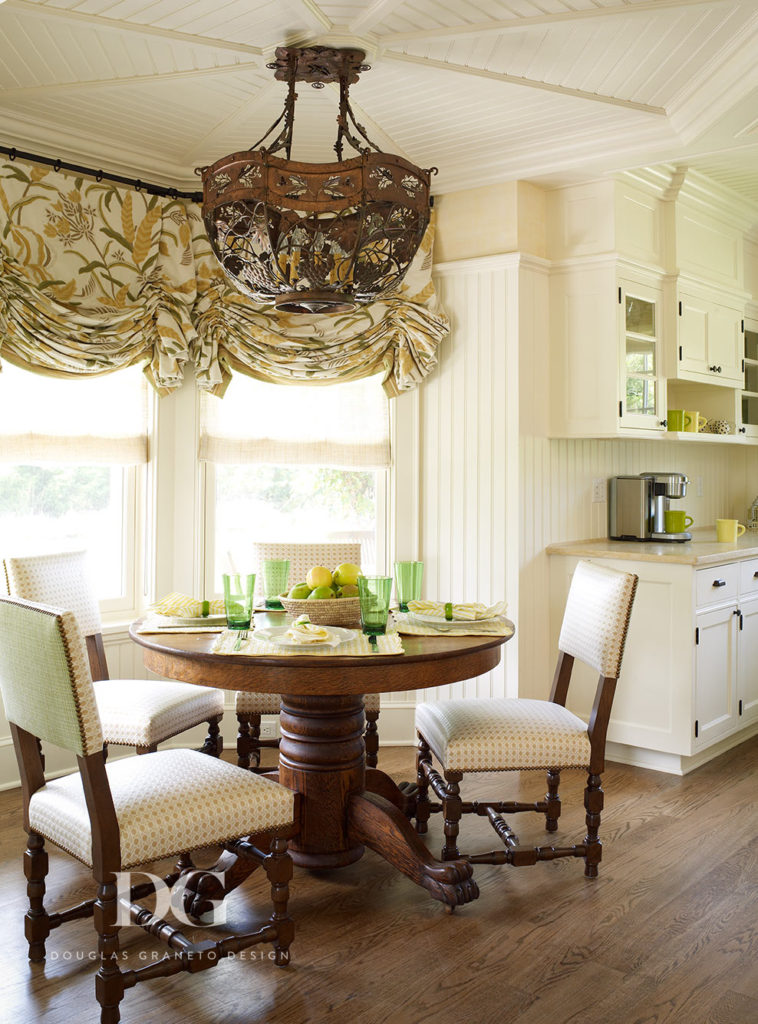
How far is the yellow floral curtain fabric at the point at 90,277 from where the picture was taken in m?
3.36

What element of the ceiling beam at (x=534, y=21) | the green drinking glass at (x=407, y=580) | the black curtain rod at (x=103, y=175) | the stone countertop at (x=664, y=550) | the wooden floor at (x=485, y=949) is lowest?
the wooden floor at (x=485, y=949)

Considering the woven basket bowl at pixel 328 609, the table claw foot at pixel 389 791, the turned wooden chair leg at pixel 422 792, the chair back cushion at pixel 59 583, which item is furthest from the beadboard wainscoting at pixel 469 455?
the chair back cushion at pixel 59 583

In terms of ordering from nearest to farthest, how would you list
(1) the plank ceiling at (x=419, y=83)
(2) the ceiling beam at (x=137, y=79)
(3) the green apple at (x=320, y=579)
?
(1) the plank ceiling at (x=419, y=83), (3) the green apple at (x=320, y=579), (2) the ceiling beam at (x=137, y=79)

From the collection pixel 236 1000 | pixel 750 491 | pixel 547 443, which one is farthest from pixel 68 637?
pixel 750 491

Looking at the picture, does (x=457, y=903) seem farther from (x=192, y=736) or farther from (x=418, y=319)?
(x=418, y=319)

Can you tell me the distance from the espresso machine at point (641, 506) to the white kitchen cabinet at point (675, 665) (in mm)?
454

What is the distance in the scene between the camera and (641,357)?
13.4ft

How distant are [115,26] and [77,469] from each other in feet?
5.59

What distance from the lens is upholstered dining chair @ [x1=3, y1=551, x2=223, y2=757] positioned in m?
2.86

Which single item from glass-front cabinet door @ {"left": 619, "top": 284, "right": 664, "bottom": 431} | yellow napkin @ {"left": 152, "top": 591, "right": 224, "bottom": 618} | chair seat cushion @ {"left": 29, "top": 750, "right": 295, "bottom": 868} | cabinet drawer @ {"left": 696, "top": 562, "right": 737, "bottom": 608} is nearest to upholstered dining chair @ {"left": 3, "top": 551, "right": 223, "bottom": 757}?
yellow napkin @ {"left": 152, "top": 591, "right": 224, "bottom": 618}

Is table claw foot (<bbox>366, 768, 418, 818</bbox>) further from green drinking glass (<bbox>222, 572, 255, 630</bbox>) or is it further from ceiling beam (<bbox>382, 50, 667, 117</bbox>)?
ceiling beam (<bbox>382, 50, 667, 117</bbox>)

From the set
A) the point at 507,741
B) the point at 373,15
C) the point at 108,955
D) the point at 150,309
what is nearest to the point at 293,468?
the point at 150,309

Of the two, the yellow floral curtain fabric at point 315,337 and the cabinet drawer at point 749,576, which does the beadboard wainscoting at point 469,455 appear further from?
the cabinet drawer at point 749,576

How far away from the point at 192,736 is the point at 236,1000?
1.94 metres
